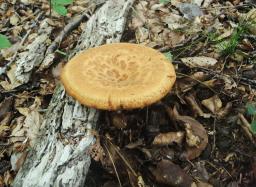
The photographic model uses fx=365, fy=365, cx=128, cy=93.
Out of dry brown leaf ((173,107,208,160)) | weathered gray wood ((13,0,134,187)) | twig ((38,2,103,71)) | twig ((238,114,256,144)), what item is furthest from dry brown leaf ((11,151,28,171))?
twig ((238,114,256,144))

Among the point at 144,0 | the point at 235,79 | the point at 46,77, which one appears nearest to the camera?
the point at 235,79

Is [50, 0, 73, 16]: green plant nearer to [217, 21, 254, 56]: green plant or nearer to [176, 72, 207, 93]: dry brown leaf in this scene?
[176, 72, 207, 93]: dry brown leaf

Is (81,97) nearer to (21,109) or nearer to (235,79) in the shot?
(21,109)

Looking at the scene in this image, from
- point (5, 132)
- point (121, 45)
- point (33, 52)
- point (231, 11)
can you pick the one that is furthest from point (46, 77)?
point (231, 11)

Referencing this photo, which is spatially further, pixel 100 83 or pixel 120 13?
pixel 120 13

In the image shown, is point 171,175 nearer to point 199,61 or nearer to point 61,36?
point 199,61

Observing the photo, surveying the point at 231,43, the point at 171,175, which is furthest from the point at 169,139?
the point at 231,43
